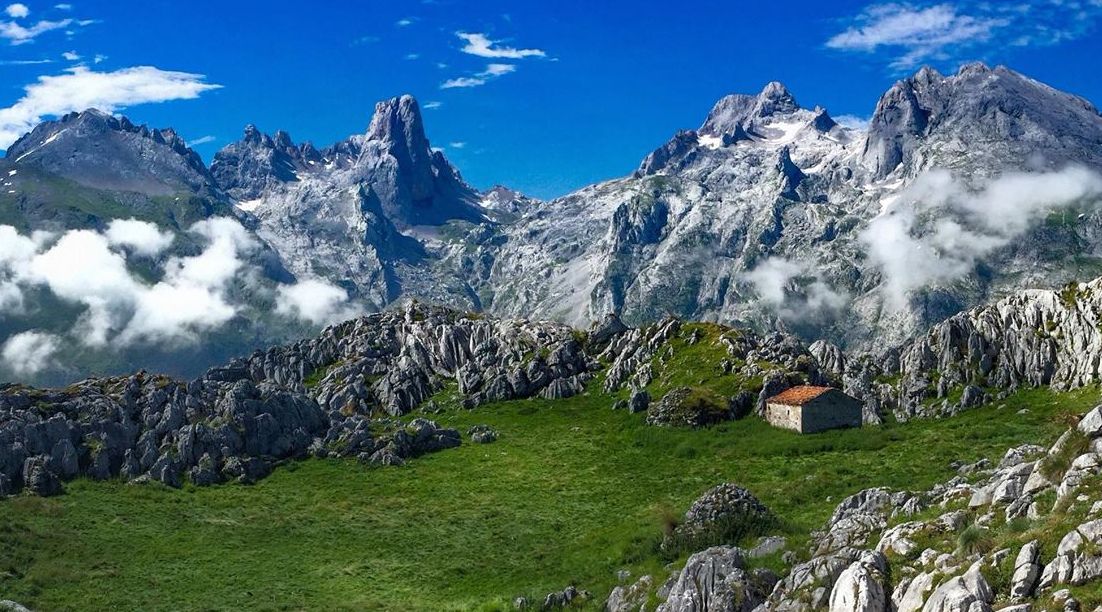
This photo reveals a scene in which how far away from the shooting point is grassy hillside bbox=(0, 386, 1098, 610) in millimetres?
59312

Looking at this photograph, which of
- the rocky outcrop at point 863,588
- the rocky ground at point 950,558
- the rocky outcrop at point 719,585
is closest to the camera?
the rocky ground at point 950,558

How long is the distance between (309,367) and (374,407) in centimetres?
2758

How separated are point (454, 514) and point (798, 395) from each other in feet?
136

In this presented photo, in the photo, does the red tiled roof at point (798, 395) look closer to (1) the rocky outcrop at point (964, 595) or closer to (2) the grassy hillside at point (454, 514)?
(2) the grassy hillside at point (454, 514)

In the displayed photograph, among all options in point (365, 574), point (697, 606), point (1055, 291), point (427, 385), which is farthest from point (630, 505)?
point (427, 385)

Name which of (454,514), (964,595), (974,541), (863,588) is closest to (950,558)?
(974,541)

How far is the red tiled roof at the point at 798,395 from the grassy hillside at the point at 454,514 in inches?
137

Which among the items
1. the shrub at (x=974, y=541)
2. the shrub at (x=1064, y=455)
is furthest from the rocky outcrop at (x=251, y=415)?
the shrub at (x=974, y=541)

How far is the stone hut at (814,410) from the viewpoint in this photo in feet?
322

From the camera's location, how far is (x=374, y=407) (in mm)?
137750

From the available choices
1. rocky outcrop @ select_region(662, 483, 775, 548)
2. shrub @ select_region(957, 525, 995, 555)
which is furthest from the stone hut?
shrub @ select_region(957, 525, 995, 555)

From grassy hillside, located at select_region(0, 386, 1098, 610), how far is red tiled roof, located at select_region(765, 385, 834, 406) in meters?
3.48

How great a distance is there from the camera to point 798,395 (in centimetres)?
10075

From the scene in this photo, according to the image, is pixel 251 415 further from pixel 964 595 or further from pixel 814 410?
pixel 964 595
